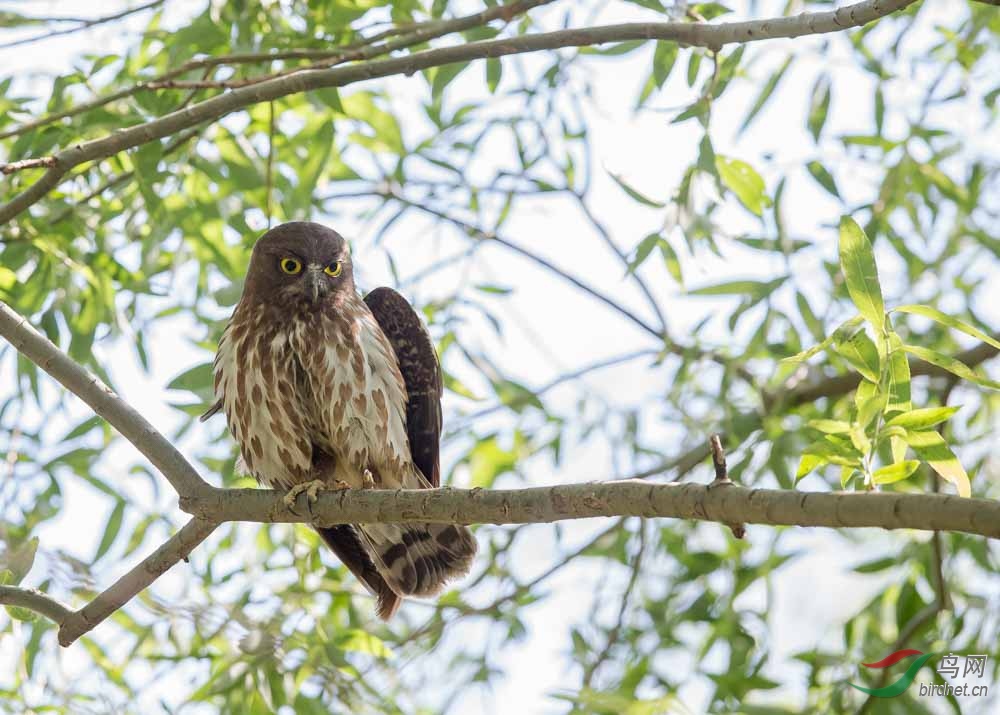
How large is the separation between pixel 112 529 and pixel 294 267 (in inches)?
58.4

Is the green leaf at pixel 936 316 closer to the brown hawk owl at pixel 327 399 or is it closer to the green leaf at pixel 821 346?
the green leaf at pixel 821 346

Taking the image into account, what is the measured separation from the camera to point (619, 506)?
101 inches

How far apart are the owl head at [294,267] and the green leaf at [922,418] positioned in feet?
8.52

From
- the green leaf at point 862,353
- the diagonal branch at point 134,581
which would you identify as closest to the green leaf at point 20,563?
the diagonal branch at point 134,581

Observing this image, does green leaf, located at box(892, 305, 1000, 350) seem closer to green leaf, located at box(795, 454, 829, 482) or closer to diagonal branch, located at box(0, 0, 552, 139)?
green leaf, located at box(795, 454, 829, 482)

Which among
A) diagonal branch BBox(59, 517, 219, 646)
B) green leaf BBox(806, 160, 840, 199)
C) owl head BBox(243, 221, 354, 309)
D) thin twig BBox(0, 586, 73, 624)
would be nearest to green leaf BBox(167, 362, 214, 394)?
owl head BBox(243, 221, 354, 309)

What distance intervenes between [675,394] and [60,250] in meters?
2.85

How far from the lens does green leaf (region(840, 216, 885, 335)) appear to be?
2652 millimetres

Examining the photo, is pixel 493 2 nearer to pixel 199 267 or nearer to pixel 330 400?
pixel 330 400

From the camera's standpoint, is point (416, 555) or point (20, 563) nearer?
point (20, 563)

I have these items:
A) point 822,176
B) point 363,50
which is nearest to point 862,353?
point 363,50

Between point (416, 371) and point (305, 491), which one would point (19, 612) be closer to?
point (305, 491)

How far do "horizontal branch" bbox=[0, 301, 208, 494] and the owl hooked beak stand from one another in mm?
1328

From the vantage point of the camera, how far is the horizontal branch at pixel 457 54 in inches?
117
